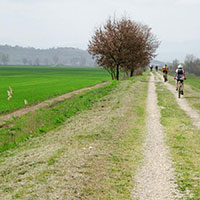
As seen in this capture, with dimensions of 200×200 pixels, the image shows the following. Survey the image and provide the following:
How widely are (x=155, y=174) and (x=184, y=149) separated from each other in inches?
94.9

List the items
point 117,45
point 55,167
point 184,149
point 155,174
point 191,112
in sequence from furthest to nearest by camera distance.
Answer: point 117,45 < point 191,112 < point 184,149 < point 55,167 < point 155,174

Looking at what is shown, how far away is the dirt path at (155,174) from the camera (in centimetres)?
585

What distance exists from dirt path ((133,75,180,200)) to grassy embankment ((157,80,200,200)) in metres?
0.23

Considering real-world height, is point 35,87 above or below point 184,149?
below

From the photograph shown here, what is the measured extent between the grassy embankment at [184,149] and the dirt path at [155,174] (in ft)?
0.75

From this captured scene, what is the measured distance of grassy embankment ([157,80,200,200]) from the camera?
6.24 meters

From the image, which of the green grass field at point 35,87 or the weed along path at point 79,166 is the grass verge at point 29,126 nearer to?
the weed along path at point 79,166

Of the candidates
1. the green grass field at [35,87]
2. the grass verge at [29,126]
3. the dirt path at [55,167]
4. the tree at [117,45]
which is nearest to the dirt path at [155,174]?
the dirt path at [55,167]

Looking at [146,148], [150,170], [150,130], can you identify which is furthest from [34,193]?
[150,130]

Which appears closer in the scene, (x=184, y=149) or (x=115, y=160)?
(x=115, y=160)

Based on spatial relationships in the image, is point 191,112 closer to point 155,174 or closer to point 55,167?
point 155,174

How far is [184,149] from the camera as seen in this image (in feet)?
29.0

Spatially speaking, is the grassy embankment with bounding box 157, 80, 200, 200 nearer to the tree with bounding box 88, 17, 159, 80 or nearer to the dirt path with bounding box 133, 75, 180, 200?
the dirt path with bounding box 133, 75, 180, 200

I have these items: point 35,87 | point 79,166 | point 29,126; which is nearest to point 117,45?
point 35,87
